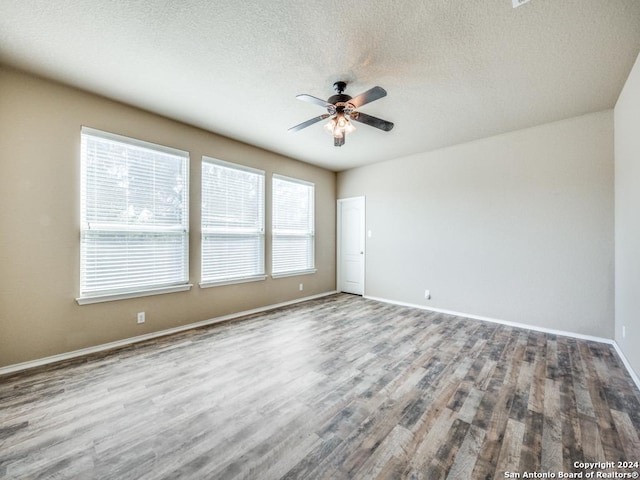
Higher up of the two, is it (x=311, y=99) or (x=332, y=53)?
(x=332, y=53)

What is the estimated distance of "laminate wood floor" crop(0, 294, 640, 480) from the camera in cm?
155

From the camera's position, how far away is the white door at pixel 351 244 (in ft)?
19.5

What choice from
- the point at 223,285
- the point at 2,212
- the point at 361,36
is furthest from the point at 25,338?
the point at 361,36

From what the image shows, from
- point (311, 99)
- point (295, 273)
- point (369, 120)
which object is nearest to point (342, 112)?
point (369, 120)

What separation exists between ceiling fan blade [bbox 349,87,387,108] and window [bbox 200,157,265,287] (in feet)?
8.25

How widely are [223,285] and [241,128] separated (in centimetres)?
238

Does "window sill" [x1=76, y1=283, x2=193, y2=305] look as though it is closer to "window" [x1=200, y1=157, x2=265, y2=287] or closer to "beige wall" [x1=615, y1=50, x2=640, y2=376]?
"window" [x1=200, y1=157, x2=265, y2=287]

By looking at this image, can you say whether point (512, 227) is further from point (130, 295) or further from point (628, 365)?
point (130, 295)

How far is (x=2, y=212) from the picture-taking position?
2.56 meters

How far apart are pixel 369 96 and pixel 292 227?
10.9ft

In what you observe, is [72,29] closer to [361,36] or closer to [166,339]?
[361,36]

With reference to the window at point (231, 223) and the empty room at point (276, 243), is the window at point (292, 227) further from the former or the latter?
the window at point (231, 223)

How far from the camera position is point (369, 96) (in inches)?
94.8

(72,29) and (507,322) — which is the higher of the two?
(72,29)
